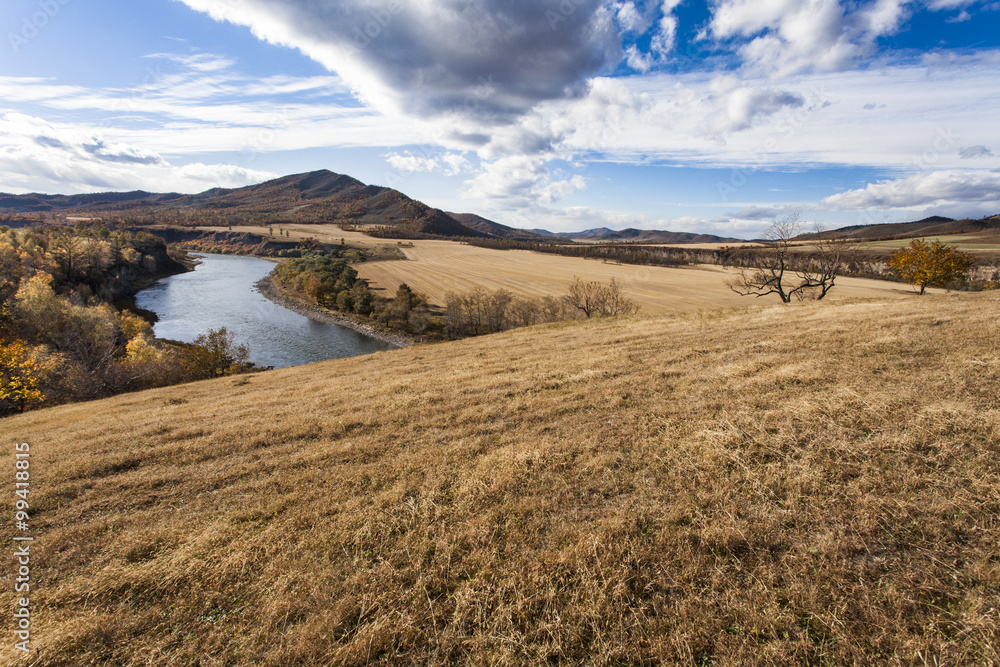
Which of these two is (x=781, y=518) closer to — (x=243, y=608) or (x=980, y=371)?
(x=243, y=608)

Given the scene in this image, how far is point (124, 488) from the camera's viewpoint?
7.85m

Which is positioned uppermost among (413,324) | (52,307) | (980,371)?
(980,371)

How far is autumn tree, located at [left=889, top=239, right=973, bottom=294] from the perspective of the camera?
43531mm

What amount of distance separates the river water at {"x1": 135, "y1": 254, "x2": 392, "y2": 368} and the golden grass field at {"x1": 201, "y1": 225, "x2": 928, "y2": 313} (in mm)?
20871

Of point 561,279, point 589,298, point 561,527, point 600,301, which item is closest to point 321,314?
point 561,279

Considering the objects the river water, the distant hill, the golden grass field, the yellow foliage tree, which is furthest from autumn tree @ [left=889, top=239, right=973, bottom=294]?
the yellow foliage tree

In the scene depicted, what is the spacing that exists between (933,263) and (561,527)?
64.6 meters

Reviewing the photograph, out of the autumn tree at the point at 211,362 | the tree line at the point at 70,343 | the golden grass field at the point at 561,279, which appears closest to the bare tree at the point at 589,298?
the golden grass field at the point at 561,279

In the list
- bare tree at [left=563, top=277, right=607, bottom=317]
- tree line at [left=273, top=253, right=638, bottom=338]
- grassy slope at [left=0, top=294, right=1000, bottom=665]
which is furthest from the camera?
tree line at [left=273, top=253, right=638, bottom=338]

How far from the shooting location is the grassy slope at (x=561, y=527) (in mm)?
4016

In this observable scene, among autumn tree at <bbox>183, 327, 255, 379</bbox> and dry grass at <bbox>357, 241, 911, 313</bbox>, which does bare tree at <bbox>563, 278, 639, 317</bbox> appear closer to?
dry grass at <bbox>357, 241, 911, 313</bbox>

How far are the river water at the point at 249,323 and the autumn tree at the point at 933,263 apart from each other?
73929 millimetres

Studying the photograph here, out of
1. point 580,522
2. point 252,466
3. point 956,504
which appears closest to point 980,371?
point 956,504

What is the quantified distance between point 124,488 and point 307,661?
699 centimetres
